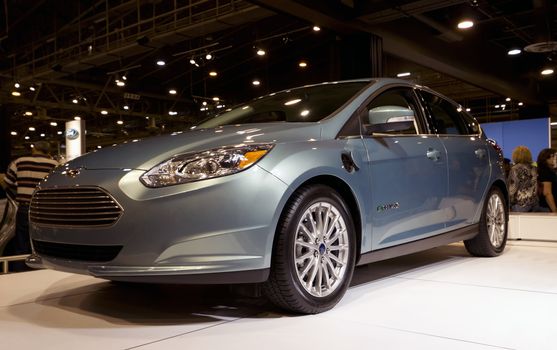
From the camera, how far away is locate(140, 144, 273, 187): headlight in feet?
7.87

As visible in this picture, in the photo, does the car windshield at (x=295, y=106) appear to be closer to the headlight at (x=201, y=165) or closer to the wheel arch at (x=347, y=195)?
the wheel arch at (x=347, y=195)

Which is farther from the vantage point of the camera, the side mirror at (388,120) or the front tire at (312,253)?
the side mirror at (388,120)

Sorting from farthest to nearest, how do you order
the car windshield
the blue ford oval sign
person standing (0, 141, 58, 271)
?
1. the blue ford oval sign
2. person standing (0, 141, 58, 271)
3. the car windshield

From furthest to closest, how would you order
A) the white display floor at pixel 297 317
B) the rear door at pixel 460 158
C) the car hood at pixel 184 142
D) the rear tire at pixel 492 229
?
the rear tire at pixel 492 229 < the rear door at pixel 460 158 < the car hood at pixel 184 142 < the white display floor at pixel 297 317

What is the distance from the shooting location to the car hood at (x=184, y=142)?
253cm

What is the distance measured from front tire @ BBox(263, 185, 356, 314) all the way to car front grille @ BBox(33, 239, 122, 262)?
2.44ft

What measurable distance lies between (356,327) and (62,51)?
1395cm

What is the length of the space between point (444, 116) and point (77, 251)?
9.64ft

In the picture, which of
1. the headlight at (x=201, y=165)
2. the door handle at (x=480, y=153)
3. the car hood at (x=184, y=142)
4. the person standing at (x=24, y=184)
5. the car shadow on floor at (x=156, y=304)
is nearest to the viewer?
the headlight at (x=201, y=165)

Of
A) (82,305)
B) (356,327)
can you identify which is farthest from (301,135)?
(82,305)

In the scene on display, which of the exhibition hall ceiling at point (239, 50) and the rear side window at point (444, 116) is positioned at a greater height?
the exhibition hall ceiling at point (239, 50)

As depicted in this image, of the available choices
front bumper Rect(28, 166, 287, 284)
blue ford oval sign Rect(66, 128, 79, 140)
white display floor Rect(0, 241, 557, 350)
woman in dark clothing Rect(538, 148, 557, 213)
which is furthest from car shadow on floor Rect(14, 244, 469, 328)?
blue ford oval sign Rect(66, 128, 79, 140)

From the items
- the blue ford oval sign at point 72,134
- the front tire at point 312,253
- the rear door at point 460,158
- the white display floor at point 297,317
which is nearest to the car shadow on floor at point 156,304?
the white display floor at point 297,317

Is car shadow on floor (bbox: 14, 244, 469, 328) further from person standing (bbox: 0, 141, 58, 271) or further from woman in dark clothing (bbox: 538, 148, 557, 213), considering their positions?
woman in dark clothing (bbox: 538, 148, 557, 213)
